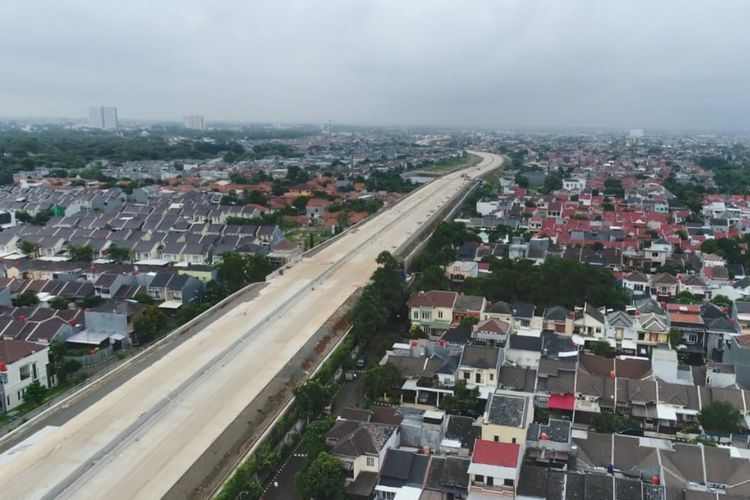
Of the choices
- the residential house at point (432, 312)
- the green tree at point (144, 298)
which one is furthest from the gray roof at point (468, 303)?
the green tree at point (144, 298)

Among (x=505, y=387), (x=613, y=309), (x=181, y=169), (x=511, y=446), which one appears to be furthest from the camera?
(x=181, y=169)

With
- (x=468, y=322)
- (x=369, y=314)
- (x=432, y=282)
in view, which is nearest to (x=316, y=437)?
(x=369, y=314)

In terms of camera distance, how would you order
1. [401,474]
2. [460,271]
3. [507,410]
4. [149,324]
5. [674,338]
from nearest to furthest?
[401,474] → [507,410] → [674,338] → [149,324] → [460,271]

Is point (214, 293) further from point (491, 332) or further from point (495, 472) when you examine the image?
point (495, 472)

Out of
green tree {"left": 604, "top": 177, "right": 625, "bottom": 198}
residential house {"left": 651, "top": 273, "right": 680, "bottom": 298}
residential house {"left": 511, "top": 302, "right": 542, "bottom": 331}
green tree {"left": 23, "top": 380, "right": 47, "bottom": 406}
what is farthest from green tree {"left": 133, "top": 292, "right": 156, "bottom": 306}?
green tree {"left": 604, "top": 177, "right": 625, "bottom": 198}

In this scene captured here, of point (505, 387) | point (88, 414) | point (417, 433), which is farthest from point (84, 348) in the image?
point (505, 387)

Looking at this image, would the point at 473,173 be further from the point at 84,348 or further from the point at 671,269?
the point at 84,348
